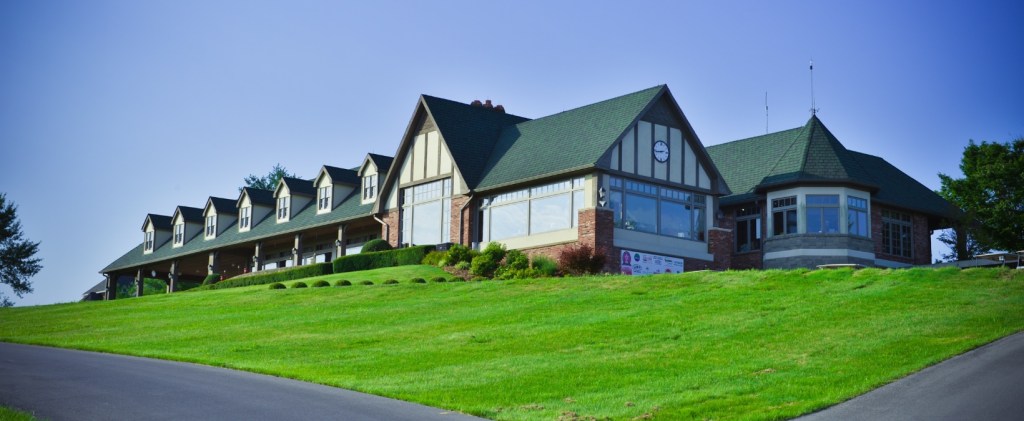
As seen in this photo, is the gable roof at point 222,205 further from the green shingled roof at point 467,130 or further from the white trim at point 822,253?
the white trim at point 822,253

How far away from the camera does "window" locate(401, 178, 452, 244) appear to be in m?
44.5

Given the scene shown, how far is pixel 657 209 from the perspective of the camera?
40.8 metres

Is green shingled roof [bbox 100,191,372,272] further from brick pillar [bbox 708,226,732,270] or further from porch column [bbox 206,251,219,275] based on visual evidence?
brick pillar [bbox 708,226,732,270]

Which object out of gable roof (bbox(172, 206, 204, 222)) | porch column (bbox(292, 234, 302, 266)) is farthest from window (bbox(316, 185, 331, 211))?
gable roof (bbox(172, 206, 204, 222))

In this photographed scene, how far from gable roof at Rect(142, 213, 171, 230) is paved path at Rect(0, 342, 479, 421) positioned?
48.0 meters

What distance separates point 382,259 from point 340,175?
35.0 ft

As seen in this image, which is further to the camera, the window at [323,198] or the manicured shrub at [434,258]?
the window at [323,198]

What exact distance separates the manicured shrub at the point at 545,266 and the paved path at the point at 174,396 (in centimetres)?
1866

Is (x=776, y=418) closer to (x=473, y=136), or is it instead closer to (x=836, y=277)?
→ (x=836, y=277)

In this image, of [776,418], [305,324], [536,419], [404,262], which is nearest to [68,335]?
[305,324]

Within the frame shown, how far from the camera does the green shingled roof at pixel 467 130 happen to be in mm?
A: 44531

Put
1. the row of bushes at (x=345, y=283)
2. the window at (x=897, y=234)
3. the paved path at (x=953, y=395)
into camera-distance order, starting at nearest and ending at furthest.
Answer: the paved path at (x=953, y=395)
the row of bushes at (x=345, y=283)
the window at (x=897, y=234)

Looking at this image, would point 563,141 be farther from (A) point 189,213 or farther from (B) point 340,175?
(A) point 189,213

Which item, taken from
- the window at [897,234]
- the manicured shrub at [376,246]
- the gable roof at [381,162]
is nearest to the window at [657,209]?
the window at [897,234]
